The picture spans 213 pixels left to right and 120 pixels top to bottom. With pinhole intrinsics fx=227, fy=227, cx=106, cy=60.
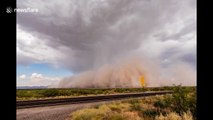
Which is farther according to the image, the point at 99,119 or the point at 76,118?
the point at 76,118

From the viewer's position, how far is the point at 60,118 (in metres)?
15.7
